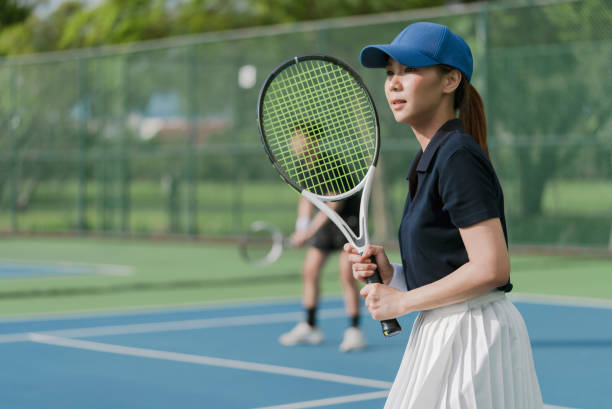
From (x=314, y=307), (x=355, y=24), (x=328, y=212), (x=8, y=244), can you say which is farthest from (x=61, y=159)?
(x=328, y=212)

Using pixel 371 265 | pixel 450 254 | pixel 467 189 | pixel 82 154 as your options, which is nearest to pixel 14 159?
pixel 82 154

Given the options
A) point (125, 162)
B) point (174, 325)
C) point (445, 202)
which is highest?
point (125, 162)

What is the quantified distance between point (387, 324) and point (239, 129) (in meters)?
15.0

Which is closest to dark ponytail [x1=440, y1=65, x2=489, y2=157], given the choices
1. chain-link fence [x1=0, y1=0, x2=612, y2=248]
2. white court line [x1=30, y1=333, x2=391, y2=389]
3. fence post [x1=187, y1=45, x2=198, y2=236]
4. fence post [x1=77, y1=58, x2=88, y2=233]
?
white court line [x1=30, y1=333, x2=391, y2=389]

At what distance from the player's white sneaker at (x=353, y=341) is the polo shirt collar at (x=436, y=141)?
459cm

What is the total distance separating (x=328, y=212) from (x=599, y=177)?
1125 cm

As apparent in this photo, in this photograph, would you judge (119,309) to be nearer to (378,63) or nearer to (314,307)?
(314,307)

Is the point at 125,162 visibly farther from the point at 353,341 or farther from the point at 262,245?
the point at 353,341

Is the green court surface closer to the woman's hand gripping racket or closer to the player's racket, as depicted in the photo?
the player's racket

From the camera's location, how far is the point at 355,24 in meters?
16.0

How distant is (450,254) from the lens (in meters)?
2.75

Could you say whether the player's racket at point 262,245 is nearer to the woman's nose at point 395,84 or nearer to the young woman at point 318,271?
the young woman at point 318,271

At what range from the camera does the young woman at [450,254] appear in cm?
265

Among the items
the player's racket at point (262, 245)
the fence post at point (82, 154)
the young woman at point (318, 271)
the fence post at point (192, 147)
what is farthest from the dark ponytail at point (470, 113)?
the fence post at point (82, 154)
